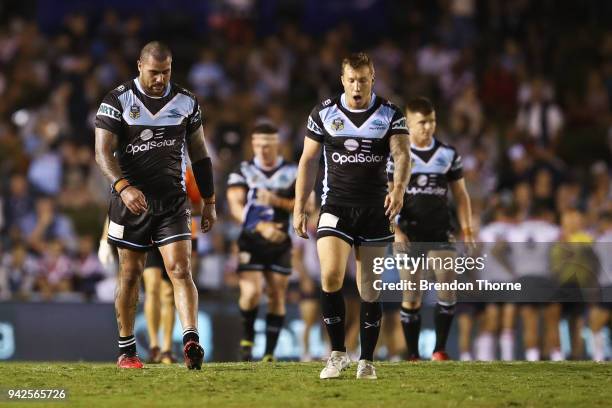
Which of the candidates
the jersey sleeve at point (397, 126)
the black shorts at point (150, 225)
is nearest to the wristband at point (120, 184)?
the black shorts at point (150, 225)

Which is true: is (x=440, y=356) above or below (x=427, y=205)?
below

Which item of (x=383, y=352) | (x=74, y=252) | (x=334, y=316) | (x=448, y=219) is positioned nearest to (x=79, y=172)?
(x=74, y=252)

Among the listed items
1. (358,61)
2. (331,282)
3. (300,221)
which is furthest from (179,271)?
(358,61)

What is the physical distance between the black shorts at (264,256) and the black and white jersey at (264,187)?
7.6 inches

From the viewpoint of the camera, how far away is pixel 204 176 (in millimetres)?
11219

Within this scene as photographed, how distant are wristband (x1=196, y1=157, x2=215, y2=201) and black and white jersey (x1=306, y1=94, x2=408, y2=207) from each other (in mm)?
1059

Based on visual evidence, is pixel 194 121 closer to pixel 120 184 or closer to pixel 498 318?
pixel 120 184

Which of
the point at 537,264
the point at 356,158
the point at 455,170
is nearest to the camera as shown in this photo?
the point at 356,158

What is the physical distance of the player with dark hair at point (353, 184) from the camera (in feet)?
34.7

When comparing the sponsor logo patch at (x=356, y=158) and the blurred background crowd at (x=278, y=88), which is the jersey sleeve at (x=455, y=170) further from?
the blurred background crowd at (x=278, y=88)

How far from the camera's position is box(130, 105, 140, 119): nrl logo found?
10.8m

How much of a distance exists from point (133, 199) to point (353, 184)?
1.95 metres

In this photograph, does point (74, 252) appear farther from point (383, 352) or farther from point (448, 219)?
point (448, 219)

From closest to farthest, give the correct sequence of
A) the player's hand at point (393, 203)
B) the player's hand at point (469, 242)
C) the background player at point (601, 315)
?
the player's hand at point (393, 203) < the player's hand at point (469, 242) < the background player at point (601, 315)
